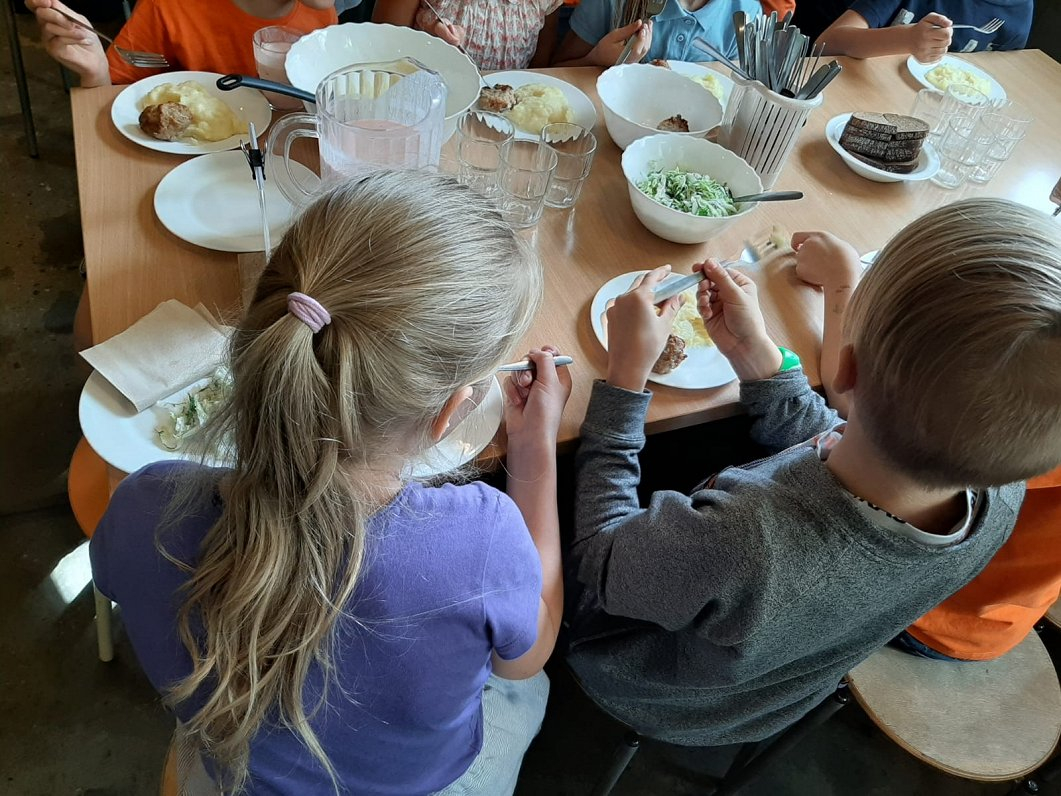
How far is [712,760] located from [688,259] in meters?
0.94

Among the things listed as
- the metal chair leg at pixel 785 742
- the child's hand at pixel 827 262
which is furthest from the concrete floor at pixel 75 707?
the child's hand at pixel 827 262

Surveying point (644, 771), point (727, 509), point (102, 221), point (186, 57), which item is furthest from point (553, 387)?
point (186, 57)

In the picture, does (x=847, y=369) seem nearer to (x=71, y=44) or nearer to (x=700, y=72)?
(x=700, y=72)

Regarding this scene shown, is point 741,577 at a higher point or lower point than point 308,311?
lower

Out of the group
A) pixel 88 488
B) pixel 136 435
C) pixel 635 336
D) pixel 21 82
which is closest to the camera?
pixel 136 435

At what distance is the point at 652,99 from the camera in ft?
4.69

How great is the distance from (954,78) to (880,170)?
1.73 ft

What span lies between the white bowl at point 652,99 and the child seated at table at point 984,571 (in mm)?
326

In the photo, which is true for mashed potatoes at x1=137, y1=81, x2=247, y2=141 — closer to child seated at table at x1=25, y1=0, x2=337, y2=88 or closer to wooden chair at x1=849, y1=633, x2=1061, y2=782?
child seated at table at x1=25, y1=0, x2=337, y2=88

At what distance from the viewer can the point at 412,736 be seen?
76 centimetres

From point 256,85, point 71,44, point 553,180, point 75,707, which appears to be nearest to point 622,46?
point 553,180

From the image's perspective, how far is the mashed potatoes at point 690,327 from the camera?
1.09 meters

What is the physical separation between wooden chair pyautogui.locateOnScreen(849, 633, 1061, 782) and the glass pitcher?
959mm

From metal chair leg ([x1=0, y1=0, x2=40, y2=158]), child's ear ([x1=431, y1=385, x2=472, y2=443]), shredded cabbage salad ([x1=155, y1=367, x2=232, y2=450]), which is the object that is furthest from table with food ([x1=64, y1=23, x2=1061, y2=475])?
metal chair leg ([x1=0, y1=0, x2=40, y2=158])
